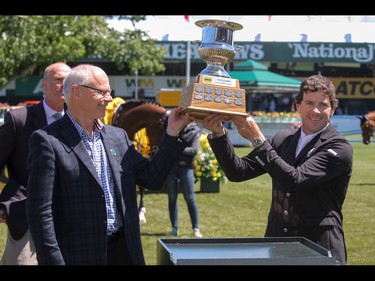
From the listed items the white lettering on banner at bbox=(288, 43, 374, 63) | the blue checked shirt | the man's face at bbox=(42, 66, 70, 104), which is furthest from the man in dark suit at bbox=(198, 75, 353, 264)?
the white lettering on banner at bbox=(288, 43, 374, 63)

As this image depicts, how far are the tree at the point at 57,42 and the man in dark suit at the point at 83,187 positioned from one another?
582 inches

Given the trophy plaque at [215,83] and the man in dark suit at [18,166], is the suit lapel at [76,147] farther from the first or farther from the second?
the man in dark suit at [18,166]

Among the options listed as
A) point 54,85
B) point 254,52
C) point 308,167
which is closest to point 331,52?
point 254,52

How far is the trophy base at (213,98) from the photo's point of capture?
13.5ft

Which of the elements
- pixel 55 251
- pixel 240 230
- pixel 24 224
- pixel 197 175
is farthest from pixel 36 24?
pixel 55 251

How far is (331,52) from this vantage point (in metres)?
40.6

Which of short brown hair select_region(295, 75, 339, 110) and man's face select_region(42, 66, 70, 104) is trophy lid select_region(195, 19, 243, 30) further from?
man's face select_region(42, 66, 70, 104)

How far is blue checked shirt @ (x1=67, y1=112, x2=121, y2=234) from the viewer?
12.8ft

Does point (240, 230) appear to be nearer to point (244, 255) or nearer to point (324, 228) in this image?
point (324, 228)

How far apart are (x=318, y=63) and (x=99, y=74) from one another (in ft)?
133

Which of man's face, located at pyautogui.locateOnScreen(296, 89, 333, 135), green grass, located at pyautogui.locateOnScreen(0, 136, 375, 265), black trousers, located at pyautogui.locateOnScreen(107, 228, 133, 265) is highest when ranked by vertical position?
man's face, located at pyautogui.locateOnScreen(296, 89, 333, 135)

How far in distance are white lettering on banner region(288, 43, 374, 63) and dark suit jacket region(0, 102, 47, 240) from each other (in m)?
35.8

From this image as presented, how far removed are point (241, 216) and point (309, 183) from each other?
331 inches

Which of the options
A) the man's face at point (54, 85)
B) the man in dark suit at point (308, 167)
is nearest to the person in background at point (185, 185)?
the man's face at point (54, 85)
